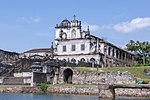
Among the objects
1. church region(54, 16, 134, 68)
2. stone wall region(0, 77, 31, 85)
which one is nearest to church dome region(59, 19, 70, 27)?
church region(54, 16, 134, 68)

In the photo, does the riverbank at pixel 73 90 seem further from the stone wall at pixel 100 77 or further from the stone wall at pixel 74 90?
the stone wall at pixel 100 77

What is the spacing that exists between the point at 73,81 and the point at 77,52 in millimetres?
29868

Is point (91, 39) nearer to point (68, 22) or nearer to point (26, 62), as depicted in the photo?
point (68, 22)

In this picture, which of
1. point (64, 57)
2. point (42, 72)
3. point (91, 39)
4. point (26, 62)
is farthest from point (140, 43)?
point (42, 72)

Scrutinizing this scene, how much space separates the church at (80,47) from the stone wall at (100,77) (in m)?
23.5

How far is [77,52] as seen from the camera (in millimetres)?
90688

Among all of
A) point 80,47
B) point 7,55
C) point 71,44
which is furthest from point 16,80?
point 7,55

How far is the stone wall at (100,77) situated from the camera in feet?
179

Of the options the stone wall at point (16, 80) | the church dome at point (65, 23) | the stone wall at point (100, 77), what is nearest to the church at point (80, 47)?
the church dome at point (65, 23)

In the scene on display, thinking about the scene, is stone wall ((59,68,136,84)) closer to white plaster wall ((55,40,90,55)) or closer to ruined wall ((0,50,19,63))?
white plaster wall ((55,40,90,55))

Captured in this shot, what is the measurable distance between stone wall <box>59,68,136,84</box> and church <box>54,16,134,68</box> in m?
23.5

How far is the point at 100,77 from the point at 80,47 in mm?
32922

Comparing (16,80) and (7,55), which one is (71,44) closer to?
(7,55)

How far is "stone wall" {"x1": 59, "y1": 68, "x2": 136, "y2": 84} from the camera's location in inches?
2146
